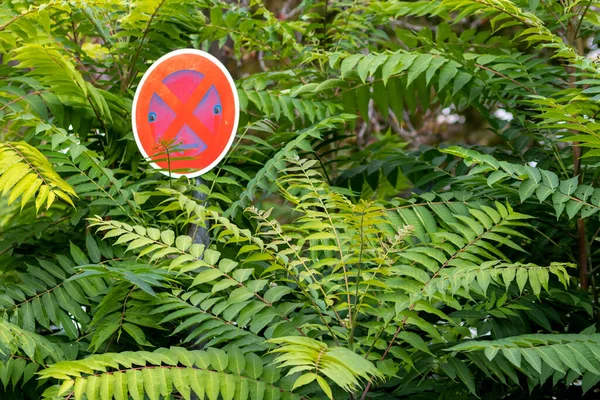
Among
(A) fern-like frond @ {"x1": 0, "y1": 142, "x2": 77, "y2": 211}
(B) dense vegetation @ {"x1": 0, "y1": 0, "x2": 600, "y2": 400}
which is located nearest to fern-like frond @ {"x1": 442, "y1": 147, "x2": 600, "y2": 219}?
(B) dense vegetation @ {"x1": 0, "y1": 0, "x2": 600, "y2": 400}

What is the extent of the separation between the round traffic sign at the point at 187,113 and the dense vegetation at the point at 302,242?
0.12 m

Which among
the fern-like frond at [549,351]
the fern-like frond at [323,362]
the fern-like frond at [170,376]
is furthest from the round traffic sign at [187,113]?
the fern-like frond at [549,351]

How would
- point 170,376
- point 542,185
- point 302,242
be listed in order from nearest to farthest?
point 170,376
point 302,242
point 542,185

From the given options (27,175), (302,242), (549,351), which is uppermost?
(27,175)

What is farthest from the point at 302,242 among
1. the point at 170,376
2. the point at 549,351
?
the point at 549,351

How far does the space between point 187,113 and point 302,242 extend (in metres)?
0.55

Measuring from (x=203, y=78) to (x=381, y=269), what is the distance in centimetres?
81

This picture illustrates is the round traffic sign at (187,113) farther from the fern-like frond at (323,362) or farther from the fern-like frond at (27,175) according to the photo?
the fern-like frond at (323,362)

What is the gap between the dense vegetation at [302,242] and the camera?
1924 mm

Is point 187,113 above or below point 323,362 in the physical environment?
above

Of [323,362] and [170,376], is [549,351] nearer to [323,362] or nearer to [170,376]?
[323,362]

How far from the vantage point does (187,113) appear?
7.70 feet

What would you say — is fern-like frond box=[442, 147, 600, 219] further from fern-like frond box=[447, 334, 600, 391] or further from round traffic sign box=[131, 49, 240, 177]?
round traffic sign box=[131, 49, 240, 177]

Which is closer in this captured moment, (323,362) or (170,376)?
(323,362)
